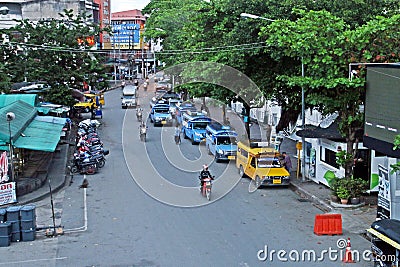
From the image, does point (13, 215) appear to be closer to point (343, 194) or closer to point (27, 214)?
point (27, 214)

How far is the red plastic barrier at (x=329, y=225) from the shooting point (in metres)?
17.6

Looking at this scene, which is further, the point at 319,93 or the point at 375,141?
the point at 319,93

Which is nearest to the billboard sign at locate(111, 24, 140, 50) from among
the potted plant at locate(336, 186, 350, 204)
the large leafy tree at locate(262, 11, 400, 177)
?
the large leafy tree at locate(262, 11, 400, 177)

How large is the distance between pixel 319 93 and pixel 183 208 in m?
6.94

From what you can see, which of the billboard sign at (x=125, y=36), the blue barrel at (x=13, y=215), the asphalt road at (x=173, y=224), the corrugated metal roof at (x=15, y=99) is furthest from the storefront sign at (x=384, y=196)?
the billboard sign at (x=125, y=36)

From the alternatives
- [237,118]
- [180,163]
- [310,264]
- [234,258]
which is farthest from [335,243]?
[237,118]

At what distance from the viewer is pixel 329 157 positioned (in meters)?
24.8

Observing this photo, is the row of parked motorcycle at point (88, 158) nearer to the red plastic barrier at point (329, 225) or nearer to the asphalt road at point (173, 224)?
the asphalt road at point (173, 224)

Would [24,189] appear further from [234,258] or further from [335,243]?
[335,243]

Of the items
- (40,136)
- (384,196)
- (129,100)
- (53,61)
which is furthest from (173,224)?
(129,100)

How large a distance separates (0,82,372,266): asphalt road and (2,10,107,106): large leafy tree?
1750 cm

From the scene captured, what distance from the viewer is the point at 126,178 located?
90.0ft

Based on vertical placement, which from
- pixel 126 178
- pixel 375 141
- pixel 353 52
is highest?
pixel 353 52

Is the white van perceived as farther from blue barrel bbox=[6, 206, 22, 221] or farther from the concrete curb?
blue barrel bbox=[6, 206, 22, 221]
